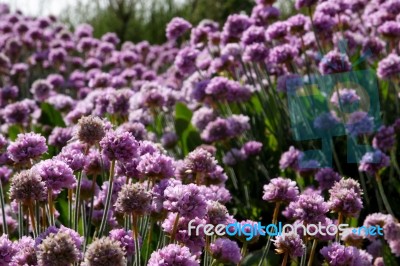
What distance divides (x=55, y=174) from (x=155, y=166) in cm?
34

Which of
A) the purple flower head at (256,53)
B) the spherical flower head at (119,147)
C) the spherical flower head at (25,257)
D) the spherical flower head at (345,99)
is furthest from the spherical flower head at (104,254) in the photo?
the purple flower head at (256,53)

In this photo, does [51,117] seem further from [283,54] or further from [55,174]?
[55,174]

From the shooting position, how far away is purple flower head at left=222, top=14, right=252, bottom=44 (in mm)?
4492

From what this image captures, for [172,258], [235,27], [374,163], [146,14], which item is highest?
[146,14]

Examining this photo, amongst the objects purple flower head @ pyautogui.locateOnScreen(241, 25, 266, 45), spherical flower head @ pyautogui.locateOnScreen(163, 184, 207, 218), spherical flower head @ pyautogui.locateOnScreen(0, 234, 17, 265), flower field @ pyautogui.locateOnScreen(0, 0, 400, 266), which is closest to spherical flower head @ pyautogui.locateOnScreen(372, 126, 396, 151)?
flower field @ pyautogui.locateOnScreen(0, 0, 400, 266)

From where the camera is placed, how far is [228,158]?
12.3ft

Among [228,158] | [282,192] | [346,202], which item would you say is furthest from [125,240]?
[228,158]

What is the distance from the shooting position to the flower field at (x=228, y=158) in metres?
2.04

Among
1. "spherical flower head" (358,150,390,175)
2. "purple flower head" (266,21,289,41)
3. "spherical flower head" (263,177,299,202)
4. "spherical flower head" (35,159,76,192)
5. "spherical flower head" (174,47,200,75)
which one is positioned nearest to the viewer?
"spherical flower head" (35,159,76,192)

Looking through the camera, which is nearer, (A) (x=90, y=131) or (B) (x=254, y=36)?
(A) (x=90, y=131)

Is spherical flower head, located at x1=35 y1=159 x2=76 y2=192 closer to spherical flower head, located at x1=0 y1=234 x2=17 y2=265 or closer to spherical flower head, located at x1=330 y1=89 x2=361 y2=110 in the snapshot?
spherical flower head, located at x1=0 y1=234 x2=17 y2=265

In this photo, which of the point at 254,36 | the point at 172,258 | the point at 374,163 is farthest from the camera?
the point at 254,36

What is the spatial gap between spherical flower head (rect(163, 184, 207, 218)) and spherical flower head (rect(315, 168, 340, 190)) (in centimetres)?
134

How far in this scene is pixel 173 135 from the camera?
159 inches
